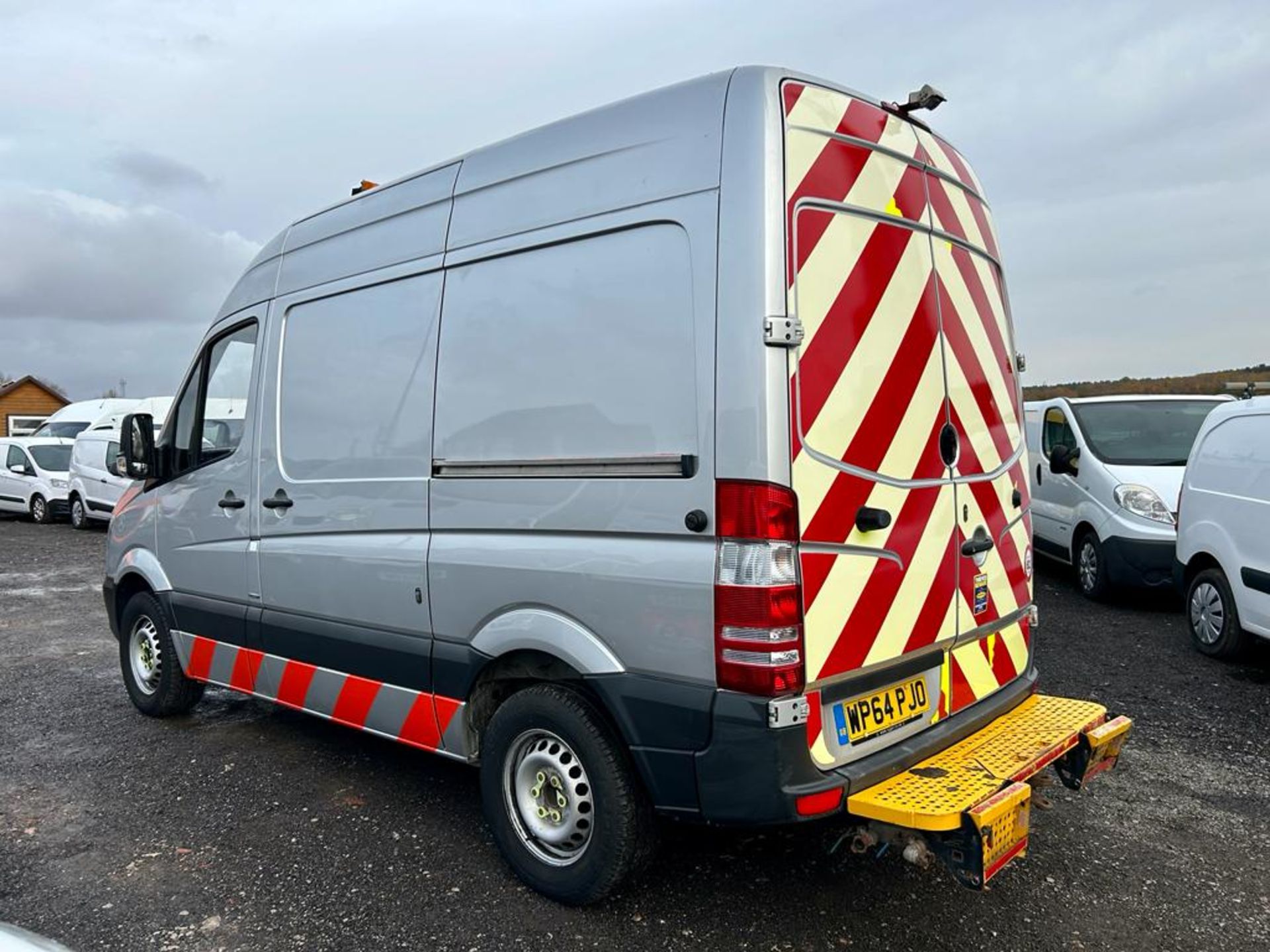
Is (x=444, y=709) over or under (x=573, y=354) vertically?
under

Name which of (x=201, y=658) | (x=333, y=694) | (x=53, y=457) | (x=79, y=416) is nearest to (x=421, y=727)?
(x=333, y=694)

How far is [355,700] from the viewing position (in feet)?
13.2

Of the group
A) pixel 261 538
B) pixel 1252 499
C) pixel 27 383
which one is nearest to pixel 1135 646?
pixel 1252 499

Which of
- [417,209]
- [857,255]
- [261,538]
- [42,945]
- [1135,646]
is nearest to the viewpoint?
[42,945]

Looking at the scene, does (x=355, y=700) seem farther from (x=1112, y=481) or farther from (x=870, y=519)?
(x=1112, y=481)

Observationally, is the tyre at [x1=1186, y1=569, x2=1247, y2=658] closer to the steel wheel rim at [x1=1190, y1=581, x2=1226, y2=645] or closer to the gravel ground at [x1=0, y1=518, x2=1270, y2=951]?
the steel wheel rim at [x1=1190, y1=581, x2=1226, y2=645]

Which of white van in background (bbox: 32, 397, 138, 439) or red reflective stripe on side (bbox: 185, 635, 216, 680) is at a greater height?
white van in background (bbox: 32, 397, 138, 439)

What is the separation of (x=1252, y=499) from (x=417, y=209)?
512 cm

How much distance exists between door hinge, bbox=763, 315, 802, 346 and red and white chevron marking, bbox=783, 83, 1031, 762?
0.05 meters

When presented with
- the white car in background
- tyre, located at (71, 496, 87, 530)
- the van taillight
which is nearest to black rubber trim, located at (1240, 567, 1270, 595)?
the van taillight

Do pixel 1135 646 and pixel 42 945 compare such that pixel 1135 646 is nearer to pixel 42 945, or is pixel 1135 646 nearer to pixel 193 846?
pixel 193 846

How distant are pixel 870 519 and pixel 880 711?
61 cm

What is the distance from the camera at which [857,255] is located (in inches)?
118

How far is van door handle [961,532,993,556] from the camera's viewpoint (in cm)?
335
